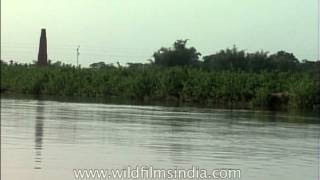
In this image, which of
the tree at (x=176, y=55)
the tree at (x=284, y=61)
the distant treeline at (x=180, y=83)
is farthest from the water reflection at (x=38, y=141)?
the tree at (x=176, y=55)

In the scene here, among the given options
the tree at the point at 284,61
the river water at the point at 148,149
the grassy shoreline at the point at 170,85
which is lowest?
the river water at the point at 148,149

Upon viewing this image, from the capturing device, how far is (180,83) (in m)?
75.5

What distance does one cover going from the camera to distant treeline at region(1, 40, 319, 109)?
66.8m

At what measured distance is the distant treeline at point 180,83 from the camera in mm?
66750

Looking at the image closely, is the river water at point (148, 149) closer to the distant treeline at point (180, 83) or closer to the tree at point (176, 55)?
the distant treeline at point (180, 83)

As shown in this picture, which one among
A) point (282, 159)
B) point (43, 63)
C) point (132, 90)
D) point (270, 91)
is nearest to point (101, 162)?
point (282, 159)

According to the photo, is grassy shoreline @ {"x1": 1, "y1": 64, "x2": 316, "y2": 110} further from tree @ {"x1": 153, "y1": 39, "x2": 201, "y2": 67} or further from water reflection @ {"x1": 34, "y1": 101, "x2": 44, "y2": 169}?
water reflection @ {"x1": 34, "y1": 101, "x2": 44, "y2": 169}

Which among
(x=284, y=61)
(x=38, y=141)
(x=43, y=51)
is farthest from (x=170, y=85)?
(x=38, y=141)

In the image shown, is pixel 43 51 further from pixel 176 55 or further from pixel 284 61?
pixel 284 61

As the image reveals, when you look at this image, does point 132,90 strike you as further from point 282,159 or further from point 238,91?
point 282,159

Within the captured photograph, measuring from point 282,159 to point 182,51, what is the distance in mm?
89519

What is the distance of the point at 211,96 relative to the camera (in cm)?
7250

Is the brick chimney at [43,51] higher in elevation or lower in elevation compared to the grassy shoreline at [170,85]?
higher

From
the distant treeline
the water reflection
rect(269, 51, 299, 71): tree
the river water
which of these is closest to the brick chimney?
the distant treeline
